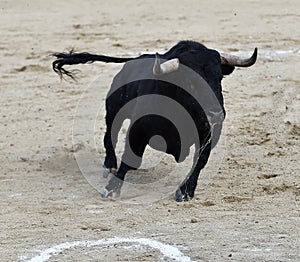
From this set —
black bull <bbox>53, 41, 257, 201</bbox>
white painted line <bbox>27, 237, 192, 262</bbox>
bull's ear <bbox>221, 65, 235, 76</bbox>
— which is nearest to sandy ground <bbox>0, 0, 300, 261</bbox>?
white painted line <bbox>27, 237, 192, 262</bbox>

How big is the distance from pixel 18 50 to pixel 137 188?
6.28 metres

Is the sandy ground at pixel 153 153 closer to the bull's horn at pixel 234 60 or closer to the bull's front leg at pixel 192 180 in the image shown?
the bull's front leg at pixel 192 180

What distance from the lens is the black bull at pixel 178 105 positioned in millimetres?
6184

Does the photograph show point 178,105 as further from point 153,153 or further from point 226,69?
point 153,153

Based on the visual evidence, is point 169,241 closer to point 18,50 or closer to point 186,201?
point 186,201

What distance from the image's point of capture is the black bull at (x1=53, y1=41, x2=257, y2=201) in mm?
6184

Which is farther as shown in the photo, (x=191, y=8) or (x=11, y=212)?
(x=191, y=8)

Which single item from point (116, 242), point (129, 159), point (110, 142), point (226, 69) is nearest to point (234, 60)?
point (226, 69)

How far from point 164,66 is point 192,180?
955 millimetres

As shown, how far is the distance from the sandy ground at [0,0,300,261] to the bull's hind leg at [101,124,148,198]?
0.15 m

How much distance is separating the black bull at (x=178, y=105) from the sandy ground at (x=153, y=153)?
13.7 inches

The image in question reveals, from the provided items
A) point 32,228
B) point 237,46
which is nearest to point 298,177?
point 32,228

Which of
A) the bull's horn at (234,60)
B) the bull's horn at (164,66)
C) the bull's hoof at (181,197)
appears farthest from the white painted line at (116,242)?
the bull's horn at (234,60)

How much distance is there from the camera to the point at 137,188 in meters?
6.78
